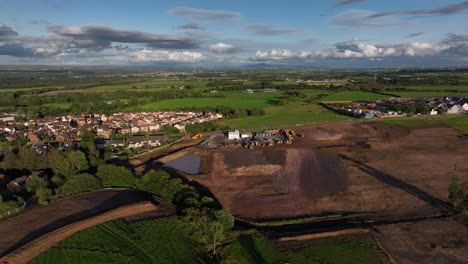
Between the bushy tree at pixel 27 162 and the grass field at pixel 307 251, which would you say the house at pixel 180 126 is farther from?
the grass field at pixel 307 251

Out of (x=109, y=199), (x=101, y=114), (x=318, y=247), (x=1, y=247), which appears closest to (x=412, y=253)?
(x=318, y=247)

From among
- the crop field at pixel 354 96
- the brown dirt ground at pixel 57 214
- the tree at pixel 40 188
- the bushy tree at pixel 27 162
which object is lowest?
the brown dirt ground at pixel 57 214

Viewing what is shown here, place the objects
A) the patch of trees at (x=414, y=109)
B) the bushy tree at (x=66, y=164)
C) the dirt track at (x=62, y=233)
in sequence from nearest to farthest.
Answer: the dirt track at (x=62, y=233) → the bushy tree at (x=66, y=164) → the patch of trees at (x=414, y=109)

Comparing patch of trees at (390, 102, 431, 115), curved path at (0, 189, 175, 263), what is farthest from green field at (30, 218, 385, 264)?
patch of trees at (390, 102, 431, 115)

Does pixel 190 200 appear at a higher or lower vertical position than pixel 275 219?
higher

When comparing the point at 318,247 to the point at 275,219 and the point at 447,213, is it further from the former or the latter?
the point at 447,213

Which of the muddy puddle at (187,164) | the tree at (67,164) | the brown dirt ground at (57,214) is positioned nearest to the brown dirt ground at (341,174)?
the muddy puddle at (187,164)
